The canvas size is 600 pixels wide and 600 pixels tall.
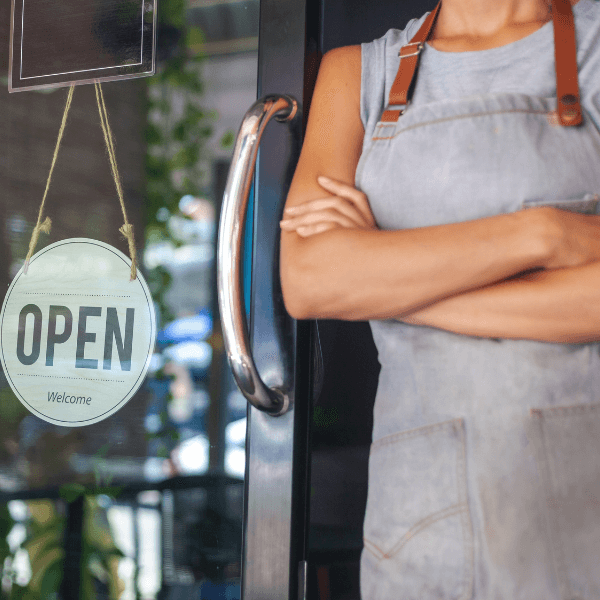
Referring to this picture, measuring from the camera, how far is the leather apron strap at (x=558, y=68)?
792 mm

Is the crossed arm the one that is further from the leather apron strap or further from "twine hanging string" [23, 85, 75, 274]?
"twine hanging string" [23, 85, 75, 274]

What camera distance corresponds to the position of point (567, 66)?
81 cm

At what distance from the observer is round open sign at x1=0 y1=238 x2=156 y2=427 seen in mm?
1093

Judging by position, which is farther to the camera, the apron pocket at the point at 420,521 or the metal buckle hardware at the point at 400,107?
the metal buckle hardware at the point at 400,107

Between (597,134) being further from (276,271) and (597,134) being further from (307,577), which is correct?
(307,577)

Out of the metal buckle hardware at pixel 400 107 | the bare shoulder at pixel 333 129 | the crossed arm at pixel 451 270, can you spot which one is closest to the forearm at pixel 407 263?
the crossed arm at pixel 451 270

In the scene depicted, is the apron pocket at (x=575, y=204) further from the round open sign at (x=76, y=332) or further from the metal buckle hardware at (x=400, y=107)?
the round open sign at (x=76, y=332)

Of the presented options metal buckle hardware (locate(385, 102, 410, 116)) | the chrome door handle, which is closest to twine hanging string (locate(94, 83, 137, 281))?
the chrome door handle

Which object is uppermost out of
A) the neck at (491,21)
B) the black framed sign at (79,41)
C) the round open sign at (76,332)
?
the black framed sign at (79,41)

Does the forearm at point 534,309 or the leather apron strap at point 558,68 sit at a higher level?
the leather apron strap at point 558,68

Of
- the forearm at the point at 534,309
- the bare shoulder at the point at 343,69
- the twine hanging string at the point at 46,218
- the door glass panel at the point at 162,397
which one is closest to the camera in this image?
the forearm at the point at 534,309

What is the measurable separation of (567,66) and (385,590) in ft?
2.52

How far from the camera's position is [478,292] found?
2.48 ft

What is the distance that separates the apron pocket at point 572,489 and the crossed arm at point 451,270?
110 mm
